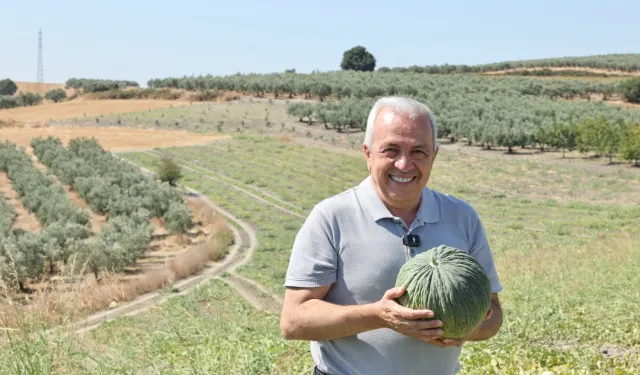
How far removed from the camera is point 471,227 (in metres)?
3.54

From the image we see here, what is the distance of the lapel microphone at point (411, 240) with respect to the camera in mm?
3250

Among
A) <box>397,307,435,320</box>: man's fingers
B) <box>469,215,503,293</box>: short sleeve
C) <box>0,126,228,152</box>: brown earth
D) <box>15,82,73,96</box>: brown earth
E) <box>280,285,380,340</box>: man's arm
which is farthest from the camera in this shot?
<box>15,82,73,96</box>: brown earth

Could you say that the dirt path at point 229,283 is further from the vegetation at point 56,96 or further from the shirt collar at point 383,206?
the vegetation at point 56,96

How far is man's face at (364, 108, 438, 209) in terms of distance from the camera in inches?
128

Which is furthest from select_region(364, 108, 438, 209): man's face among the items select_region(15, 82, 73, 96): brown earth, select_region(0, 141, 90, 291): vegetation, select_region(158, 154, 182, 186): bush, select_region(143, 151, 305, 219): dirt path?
select_region(15, 82, 73, 96): brown earth

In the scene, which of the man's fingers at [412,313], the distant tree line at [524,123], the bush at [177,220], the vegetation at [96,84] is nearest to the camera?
the man's fingers at [412,313]

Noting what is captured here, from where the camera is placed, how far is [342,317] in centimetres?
310

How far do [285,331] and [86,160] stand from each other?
3829 centimetres

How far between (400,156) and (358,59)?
428 ft

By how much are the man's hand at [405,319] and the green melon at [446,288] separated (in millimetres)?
59

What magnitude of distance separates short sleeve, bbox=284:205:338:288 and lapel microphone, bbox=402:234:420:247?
342 mm

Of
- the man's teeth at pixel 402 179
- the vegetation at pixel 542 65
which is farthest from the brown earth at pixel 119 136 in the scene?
the vegetation at pixel 542 65

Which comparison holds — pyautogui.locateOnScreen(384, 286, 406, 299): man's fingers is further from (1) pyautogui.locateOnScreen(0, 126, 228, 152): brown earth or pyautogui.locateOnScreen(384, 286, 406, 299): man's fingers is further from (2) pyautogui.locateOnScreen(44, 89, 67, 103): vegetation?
(2) pyautogui.locateOnScreen(44, 89, 67, 103): vegetation

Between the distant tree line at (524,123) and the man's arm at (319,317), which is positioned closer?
the man's arm at (319,317)
